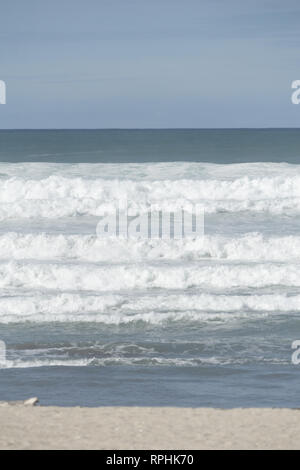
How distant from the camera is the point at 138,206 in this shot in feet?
83.2

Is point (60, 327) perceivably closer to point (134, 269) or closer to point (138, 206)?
point (134, 269)

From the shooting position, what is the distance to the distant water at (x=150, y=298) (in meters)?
9.91

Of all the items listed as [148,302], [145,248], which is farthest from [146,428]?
[145,248]

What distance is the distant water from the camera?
9906 mm

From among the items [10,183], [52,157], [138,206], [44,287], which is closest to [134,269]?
[44,287]

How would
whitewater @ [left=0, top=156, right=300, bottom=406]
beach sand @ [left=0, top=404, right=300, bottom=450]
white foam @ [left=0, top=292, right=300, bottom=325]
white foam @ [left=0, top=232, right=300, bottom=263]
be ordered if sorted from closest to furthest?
beach sand @ [left=0, top=404, right=300, bottom=450]
whitewater @ [left=0, top=156, right=300, bottom=406]
white foam @ [left=0, top=292, right=300, bottom=325]
white foam @ [left=0, top=232, right=300, bottom=263]

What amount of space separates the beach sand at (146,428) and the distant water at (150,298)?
124cm

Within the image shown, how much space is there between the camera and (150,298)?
14.7m

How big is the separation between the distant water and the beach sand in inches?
48.8

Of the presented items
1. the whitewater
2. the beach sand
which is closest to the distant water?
the whitewater

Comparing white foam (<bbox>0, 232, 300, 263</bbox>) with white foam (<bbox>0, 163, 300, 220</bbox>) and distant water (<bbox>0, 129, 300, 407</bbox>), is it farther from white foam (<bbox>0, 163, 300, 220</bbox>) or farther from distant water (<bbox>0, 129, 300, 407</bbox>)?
white foam (<bbox>0, 163, 300, 220</bbox>)
